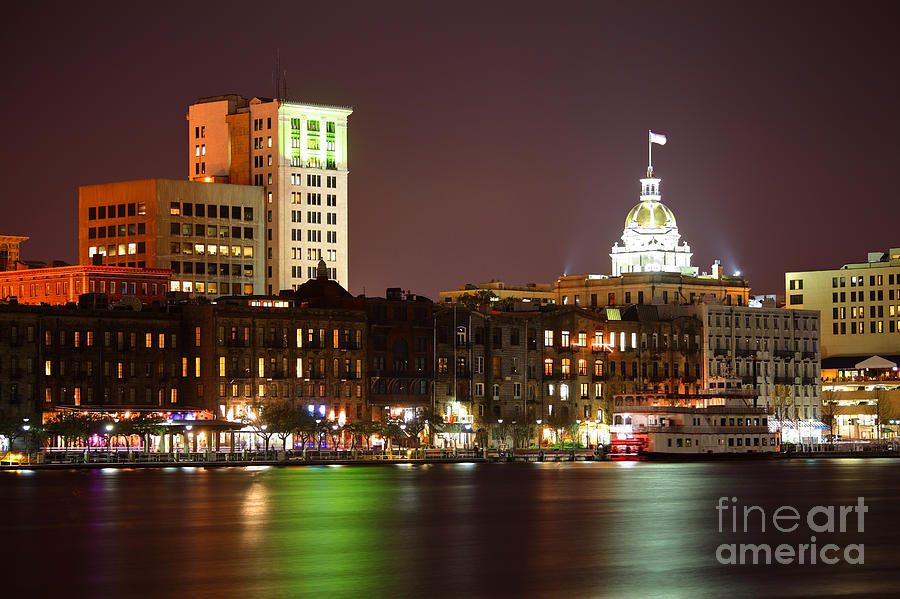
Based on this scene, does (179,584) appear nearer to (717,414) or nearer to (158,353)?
(158,353)

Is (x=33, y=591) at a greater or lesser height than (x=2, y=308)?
lesser

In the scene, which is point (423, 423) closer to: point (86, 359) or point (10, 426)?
point (86, 359)

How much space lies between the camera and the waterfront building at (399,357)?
192875 mm

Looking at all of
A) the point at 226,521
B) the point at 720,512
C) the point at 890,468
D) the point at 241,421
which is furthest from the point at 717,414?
the point at 226,521

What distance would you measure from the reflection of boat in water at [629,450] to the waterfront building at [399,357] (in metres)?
19.5

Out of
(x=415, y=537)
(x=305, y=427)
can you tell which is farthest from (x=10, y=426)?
(x=415, y=537)

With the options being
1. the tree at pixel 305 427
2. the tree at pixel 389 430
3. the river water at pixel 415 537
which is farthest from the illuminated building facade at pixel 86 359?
the river water at pixel 415 537

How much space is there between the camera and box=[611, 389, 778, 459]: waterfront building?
192 meters

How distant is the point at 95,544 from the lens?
85.1 metres

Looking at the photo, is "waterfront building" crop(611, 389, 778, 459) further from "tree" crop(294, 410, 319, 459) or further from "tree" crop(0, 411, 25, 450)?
"tree" crop(0, 411, 25, 450)

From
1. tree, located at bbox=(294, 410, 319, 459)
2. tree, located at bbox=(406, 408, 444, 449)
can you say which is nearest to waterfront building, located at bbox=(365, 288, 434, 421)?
tree, located at bbox=(406, 408, 444, 449)

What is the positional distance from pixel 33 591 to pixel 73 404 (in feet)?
342

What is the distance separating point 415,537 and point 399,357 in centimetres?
10581

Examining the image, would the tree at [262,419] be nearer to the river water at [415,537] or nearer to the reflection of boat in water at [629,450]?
the river water at [415,537]
